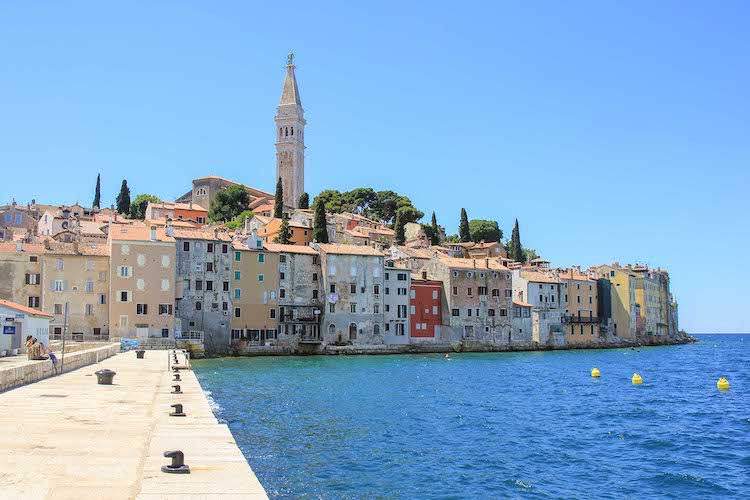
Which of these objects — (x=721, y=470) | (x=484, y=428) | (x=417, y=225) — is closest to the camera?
(x=721, y=470)

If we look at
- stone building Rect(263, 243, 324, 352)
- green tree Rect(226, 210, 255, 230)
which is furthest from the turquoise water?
green tree Rect(226, 210, 255, 230)

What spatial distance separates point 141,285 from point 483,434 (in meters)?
43.5

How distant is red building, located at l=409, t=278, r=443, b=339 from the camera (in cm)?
8031

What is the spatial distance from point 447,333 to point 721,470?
204 feet

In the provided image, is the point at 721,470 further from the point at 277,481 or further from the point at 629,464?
the point at 277,481

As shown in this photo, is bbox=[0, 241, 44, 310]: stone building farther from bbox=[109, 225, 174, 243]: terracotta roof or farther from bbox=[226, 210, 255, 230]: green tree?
bbox=[226, 210, 255, 230]: green tree

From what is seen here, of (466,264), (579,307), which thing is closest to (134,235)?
(466,264)

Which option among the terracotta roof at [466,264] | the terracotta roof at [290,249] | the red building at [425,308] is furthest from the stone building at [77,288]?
the terracotta roof at [466,264]

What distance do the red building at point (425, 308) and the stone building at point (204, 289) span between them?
73.3 ft

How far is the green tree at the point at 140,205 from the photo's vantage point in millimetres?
115062

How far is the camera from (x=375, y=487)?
1711 cm

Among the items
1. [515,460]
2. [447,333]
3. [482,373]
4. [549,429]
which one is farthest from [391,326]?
[515,460]

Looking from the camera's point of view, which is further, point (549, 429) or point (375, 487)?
point (549, 429)

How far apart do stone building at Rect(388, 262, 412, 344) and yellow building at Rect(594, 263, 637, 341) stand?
131ft
